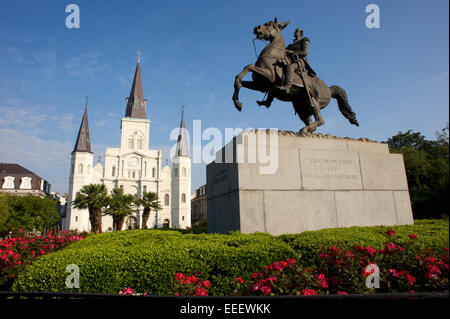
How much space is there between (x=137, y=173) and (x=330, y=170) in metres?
62.8

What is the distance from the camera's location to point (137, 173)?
65.4 m

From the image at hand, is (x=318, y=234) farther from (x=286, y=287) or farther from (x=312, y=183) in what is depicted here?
(x=286, y=287)

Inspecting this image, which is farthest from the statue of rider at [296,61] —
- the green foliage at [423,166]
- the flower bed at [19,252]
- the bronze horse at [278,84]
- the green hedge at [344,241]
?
the green foliage at [423,166]

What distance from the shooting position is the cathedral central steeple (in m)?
71.1

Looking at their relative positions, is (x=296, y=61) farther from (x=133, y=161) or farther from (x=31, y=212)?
(x=133, y=161)

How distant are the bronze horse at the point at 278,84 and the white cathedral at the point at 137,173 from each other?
58314 millimetres

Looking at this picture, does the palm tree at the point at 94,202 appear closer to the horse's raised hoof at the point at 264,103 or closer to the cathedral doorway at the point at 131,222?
the cathedral doorway at the point at 131,222

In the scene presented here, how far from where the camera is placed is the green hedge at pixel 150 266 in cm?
413

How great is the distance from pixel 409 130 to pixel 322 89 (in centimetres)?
4747

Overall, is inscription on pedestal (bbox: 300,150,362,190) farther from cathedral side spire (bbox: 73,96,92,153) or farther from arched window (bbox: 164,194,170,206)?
cathedral side spire (bbox: 73,96,92,153)

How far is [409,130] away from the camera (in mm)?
46656

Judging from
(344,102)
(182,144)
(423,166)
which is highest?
(182,144)

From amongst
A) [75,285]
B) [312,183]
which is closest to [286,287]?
[75,285]

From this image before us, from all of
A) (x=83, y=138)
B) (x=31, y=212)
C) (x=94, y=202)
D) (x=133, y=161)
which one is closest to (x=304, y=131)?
(x=94, y=202)
